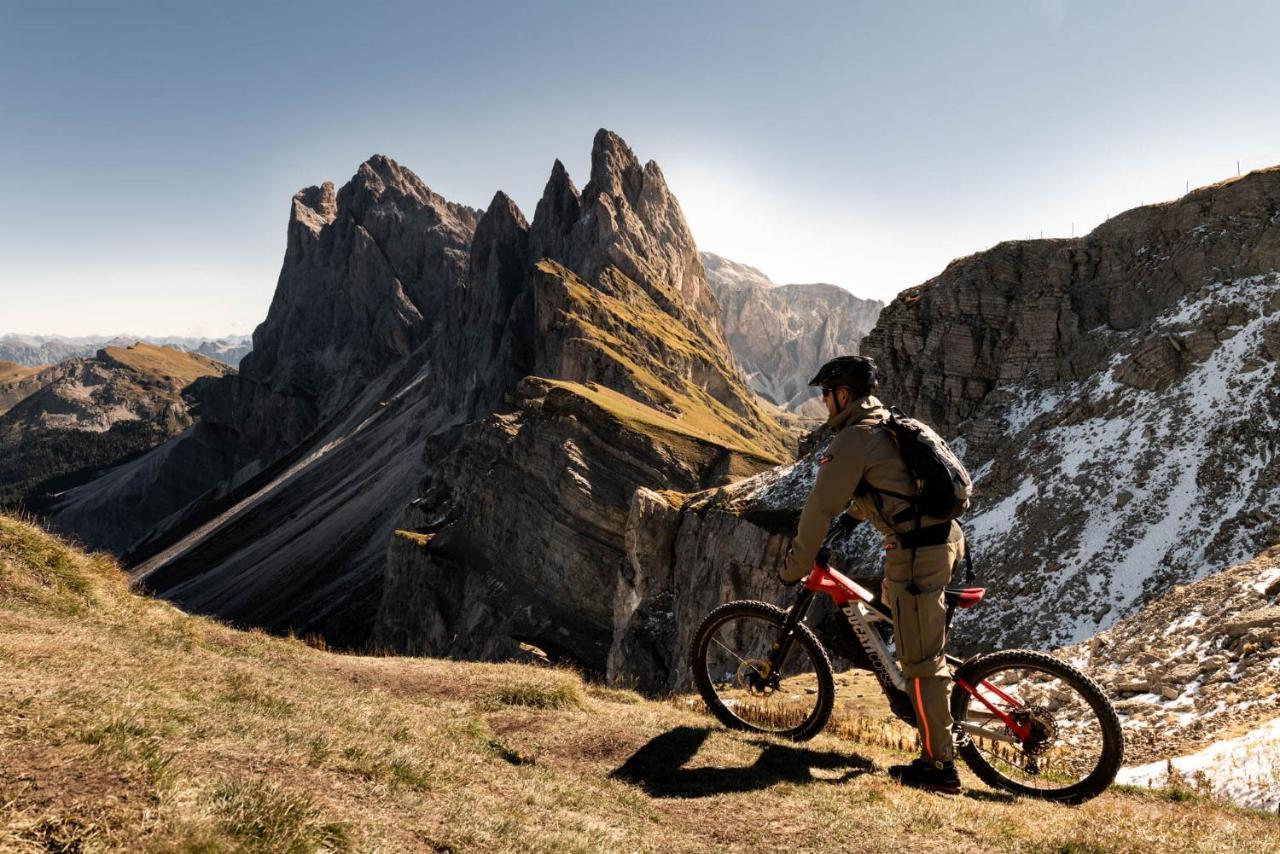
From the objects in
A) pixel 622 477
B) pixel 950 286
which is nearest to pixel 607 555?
pixel 622 477

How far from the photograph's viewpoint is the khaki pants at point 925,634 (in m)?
7.12

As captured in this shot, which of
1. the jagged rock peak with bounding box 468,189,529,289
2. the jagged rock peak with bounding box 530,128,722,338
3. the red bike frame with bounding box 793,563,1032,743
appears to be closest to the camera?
the red bike frame with bounding box 793,563,1032,743

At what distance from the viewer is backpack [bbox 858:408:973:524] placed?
6895mm

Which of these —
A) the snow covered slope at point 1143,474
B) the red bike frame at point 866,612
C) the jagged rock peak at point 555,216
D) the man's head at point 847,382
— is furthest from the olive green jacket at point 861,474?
the jagged rock peak at point 555,216

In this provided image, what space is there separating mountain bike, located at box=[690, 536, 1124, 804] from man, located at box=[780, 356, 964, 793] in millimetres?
332

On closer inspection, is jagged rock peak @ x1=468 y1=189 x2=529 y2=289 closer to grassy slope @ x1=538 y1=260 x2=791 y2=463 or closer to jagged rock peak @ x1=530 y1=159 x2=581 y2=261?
jagged rock peak @ x1=530 y1=159 x2=581 y2=261

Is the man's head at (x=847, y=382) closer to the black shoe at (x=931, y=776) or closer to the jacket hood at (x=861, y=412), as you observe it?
the jacket hood at (x=861, y=412)

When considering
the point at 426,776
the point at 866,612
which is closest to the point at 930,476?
the point at 866,612

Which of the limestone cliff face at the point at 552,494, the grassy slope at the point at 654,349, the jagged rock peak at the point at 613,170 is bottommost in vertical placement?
the limestone cliff face at the point at 552,494

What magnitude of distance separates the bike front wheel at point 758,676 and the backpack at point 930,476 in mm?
2515

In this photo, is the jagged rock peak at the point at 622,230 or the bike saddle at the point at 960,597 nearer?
the bike saddle at the point at 960,597

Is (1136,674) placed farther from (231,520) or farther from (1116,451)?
(231,520)

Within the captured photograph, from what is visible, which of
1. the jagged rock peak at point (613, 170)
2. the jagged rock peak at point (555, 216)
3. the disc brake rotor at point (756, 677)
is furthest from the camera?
the jagged rock peak at point (555, 216)

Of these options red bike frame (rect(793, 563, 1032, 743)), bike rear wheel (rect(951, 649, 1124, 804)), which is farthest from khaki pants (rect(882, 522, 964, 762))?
bike rear wheel (rect(951, 649, 1124, 804))
